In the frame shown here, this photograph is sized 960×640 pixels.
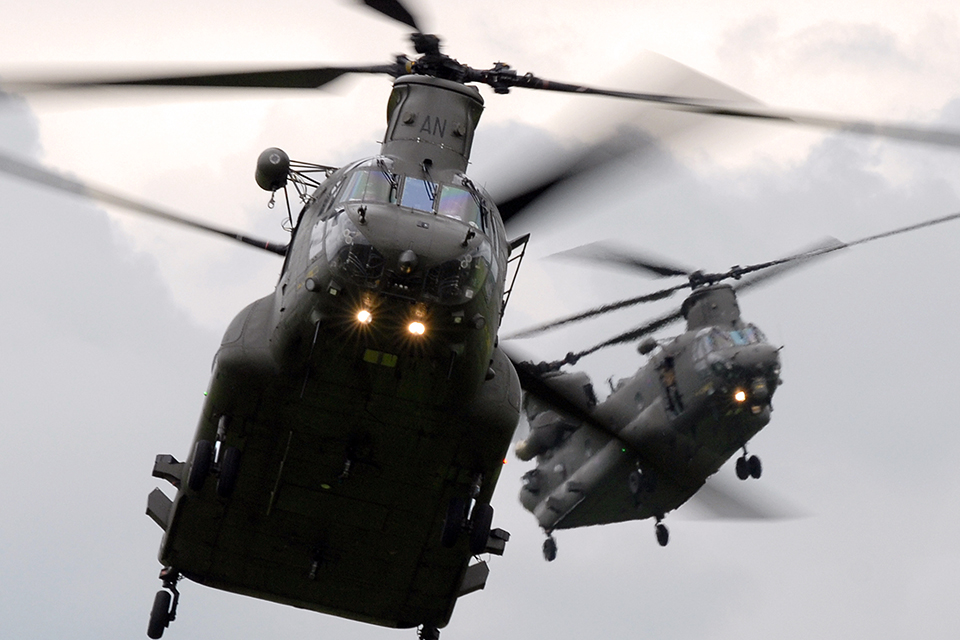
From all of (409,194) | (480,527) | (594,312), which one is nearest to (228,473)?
(480,527)

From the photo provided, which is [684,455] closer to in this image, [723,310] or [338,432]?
[723,310]

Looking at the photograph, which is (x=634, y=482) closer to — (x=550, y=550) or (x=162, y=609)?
(x=550, y=550)

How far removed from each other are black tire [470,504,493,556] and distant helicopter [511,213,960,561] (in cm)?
1172

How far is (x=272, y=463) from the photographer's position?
16109mm

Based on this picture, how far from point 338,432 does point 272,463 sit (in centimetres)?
114

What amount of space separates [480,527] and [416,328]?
129 inches

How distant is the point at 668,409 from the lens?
30625 mm

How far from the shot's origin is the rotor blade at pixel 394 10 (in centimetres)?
1647

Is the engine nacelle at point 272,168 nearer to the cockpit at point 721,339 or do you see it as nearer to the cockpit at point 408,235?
the cockpit at point 408,235

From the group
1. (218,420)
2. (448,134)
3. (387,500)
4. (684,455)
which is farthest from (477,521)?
(684,455)

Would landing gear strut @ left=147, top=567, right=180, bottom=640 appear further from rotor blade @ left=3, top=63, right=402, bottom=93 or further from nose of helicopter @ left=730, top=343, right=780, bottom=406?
nose of helicopter @ left=730, top=343, right=780, bottom=406

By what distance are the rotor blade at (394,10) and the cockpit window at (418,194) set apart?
2577mm

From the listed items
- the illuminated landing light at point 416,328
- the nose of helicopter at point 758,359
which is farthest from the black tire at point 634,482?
the illuminated landing light at point 416,328

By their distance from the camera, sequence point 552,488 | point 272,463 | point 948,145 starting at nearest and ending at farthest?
1. point 948,145
2. point 272,463
3. point 552,488
